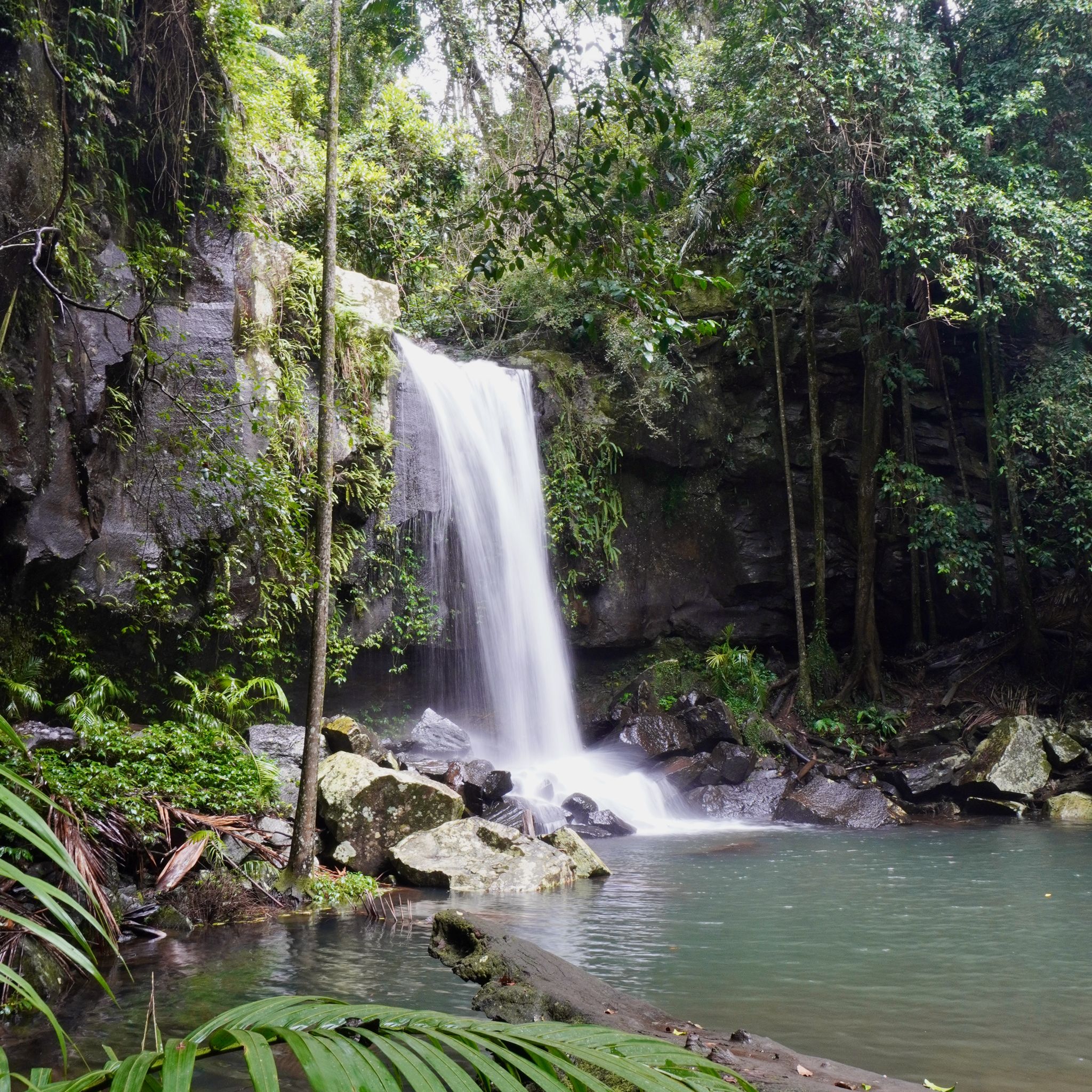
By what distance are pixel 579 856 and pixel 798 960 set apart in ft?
9.18

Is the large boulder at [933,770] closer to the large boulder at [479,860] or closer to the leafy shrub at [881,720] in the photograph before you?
the leafy shrub at [881,720]

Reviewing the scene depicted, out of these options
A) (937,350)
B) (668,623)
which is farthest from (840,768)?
(937,350)

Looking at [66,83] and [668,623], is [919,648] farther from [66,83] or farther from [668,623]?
[66,83]

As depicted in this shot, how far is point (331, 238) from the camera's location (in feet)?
23.4

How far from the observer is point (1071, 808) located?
35.8 ft

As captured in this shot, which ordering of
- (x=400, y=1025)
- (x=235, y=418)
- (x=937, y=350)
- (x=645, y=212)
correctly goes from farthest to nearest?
(x=937, y=350), (x=235, y=418), (x=645, y=212), (x=400, y=1025)

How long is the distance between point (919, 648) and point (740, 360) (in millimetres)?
5721

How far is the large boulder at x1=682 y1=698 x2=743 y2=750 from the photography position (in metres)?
12.5

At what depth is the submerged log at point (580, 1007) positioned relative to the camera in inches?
117

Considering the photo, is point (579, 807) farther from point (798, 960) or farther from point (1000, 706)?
point (1000, 706)

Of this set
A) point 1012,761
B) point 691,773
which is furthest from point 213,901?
point 1012,761

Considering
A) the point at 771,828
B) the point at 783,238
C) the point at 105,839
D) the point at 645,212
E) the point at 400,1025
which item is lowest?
the point at 771,828

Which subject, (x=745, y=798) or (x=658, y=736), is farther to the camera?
(x=658, y=736)

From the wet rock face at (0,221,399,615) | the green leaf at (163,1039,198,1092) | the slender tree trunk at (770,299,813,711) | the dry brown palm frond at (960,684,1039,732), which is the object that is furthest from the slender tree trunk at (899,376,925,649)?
the green leaf at (163,1039,198,1092)
